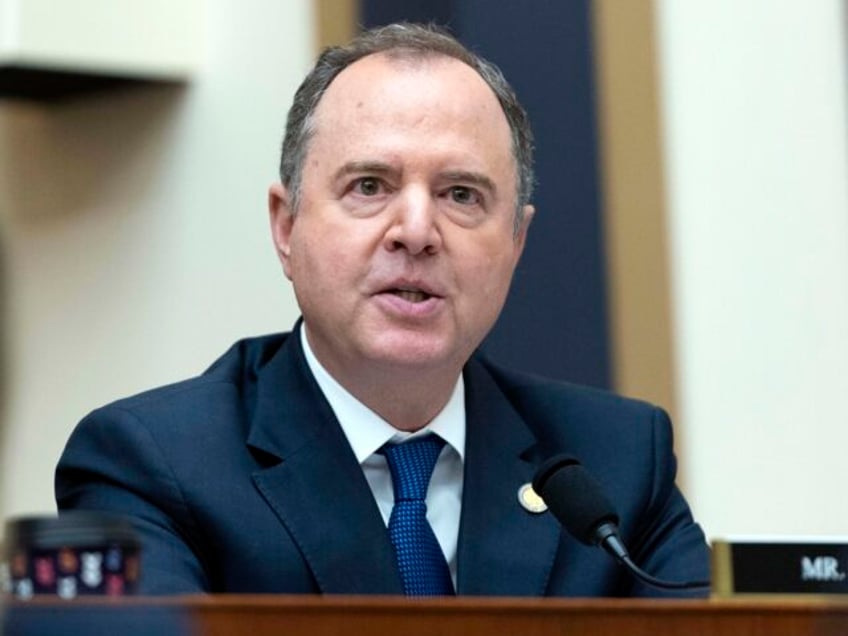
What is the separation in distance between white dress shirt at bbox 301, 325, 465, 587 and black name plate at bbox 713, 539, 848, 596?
933 millimetres

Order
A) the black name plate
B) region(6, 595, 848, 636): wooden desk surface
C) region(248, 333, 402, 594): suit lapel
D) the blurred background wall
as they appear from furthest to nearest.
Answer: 1. the blurred background wall
2. region(248, 333, 402, 594): suit lapel
3. the black name plate
4. region(6, 595, 848, 636): wooden desk surface

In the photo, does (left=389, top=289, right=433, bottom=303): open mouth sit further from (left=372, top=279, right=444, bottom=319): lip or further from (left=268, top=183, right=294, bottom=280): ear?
(left=268, top=183, right=294, bottom=280): ear

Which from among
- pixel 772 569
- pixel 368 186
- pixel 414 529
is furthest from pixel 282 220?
pixel 772 569

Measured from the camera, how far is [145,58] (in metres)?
5.98

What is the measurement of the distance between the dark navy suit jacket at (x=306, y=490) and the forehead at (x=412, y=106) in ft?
1.26

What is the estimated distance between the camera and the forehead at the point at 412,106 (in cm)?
326

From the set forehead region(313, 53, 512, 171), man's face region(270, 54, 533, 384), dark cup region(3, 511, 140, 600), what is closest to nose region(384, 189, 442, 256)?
man's face region(270, 54, 533, 384)

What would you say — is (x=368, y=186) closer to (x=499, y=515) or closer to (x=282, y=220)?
(x=282, y=220)

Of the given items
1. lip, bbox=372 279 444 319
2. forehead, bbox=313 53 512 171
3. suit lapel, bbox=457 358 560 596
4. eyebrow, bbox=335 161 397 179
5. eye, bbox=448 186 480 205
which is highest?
forehead, bbox=313 53 512 171

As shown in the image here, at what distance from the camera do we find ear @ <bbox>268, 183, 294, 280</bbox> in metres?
3.40

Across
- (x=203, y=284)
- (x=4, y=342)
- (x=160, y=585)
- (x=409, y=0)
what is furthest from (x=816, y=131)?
(x=4, y=342)

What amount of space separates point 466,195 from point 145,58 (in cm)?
287

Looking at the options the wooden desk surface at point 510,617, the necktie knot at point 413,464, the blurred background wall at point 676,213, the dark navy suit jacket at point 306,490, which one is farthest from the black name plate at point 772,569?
the blurred background wall at point 676,213

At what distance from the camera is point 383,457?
3254 millimetres
